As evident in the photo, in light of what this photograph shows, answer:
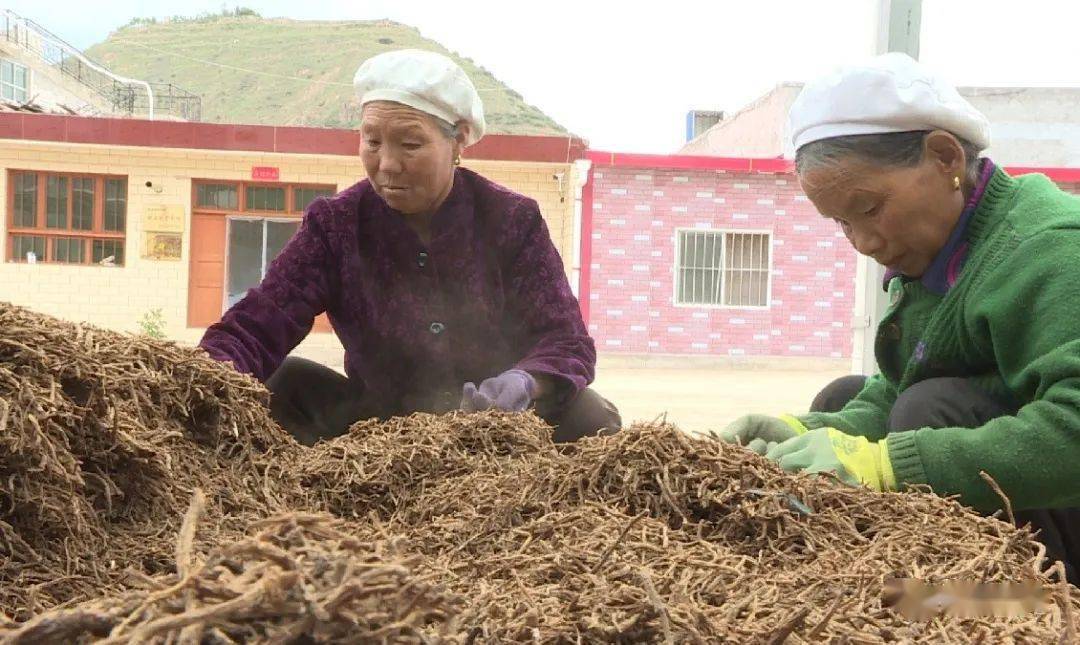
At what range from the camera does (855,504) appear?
168cm

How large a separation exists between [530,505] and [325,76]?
82296 millimetres

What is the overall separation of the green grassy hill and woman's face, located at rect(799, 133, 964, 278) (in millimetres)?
59564

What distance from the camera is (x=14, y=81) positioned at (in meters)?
34.1

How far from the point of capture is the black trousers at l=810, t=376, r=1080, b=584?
209 centimetres

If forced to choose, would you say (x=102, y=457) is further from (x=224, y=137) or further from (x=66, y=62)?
(x=66, y=62)

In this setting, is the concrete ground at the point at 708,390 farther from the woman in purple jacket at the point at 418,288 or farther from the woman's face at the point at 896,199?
the woman's face at the point at 896,199

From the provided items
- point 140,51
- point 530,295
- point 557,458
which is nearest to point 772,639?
point 557,458

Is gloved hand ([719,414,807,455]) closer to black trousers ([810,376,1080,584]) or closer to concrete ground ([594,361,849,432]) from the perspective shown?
black trousers ([810,376,1080,584])

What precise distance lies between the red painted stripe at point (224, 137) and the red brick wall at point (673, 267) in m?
2.25

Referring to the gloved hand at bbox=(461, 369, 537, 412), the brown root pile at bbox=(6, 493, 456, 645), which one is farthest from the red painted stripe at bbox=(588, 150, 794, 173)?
the brown root pile at bbox=(6, 493, 456, 645)

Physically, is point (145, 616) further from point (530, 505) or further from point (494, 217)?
point (494, 217)

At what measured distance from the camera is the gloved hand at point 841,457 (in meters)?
1.84

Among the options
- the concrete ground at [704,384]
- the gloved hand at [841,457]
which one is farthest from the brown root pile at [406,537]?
the concrete ground at [704,384]

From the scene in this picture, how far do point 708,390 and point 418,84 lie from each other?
31.1 feet
